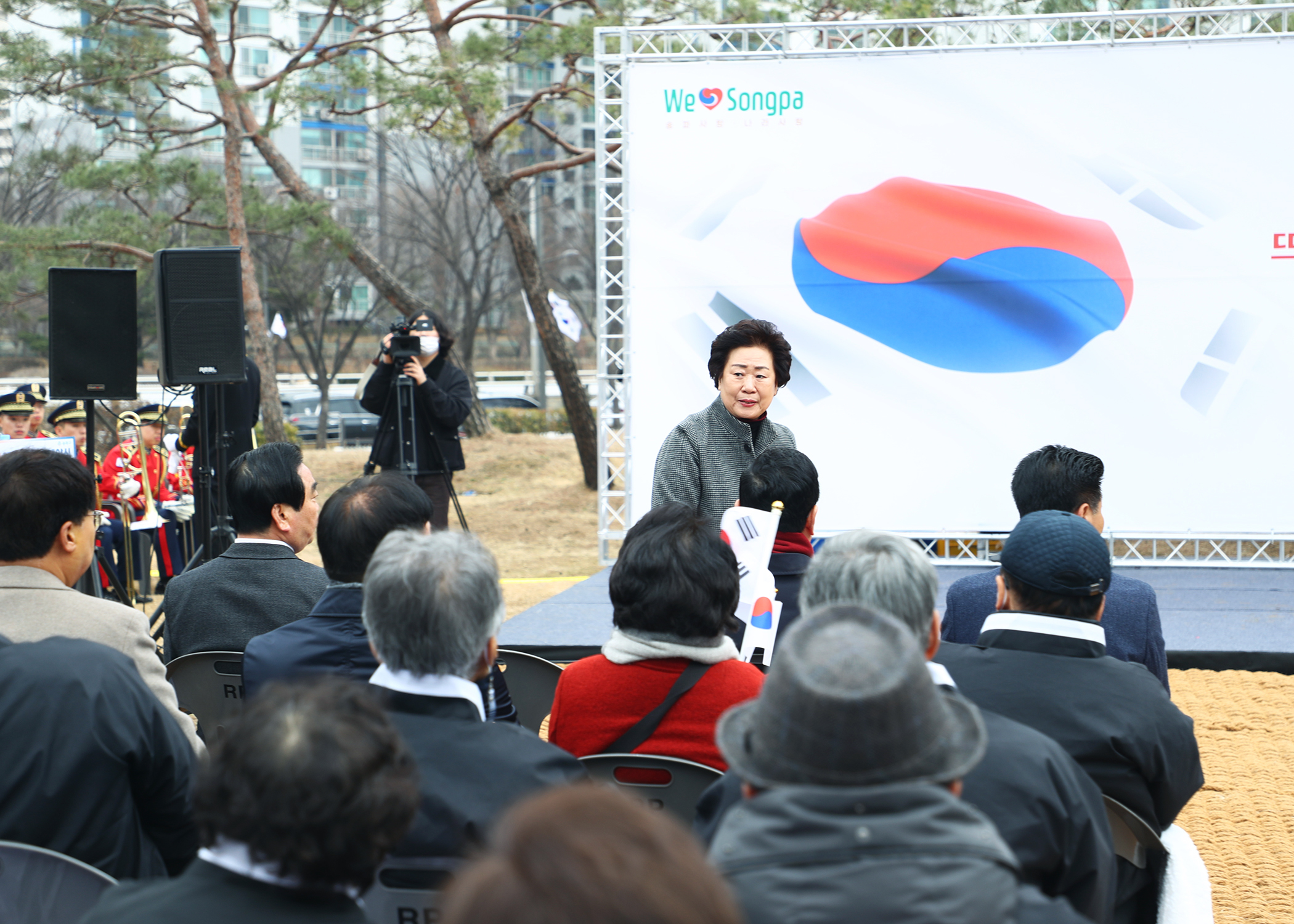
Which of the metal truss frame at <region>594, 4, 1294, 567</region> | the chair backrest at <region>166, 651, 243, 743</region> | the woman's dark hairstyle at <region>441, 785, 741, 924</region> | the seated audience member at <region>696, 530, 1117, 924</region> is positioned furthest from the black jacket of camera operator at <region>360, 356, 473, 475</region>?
the woman's dark hairstyle at <region>441, 785, 741, 924</region>

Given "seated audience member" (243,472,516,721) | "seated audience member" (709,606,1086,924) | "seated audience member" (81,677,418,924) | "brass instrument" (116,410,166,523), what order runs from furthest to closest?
"brass instrument" (116,410,166,523) < "seated audience member" (243,472,516,721) < "seated audience member" (81,677,418,924) < "seated audience member" (709,606,1086,924)

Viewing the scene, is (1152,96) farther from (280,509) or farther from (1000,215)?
(280,509)

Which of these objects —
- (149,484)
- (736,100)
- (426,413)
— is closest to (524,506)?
(149,484)

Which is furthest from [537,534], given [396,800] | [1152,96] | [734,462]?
[396,800]

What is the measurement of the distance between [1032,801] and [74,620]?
1.59m

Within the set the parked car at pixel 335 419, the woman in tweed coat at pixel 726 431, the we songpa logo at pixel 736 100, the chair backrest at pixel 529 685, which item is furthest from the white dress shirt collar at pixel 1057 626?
the parked car at pixel 335 419

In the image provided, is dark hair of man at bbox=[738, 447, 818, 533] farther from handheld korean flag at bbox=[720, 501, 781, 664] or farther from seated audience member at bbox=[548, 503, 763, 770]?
seated audience member at bbox=[548, 503, 763, 770]

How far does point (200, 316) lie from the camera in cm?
516

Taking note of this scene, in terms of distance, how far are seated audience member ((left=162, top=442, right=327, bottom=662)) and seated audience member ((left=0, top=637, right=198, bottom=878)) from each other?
1.13 m

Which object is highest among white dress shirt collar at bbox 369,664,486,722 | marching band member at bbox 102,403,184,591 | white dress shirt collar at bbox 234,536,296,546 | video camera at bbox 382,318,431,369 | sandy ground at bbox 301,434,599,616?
video camera at bbox 382,318,431,369

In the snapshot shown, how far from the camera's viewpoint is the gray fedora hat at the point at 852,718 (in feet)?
3.27

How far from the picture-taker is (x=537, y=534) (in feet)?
32.1

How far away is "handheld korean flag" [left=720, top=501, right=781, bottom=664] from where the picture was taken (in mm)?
2418

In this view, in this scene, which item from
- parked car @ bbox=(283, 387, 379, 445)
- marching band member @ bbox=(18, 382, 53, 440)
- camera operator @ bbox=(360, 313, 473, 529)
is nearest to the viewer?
camera operator @ bbox=(360, 313, 473, 529)
